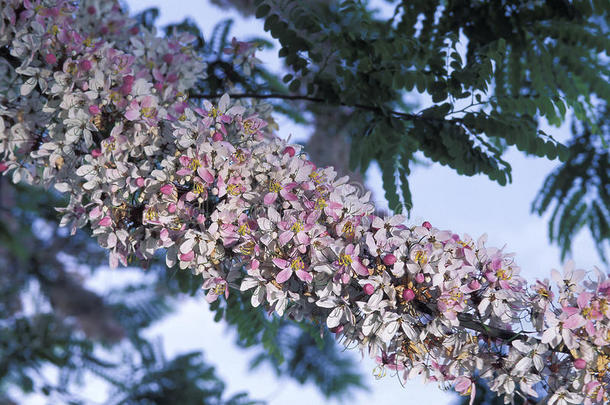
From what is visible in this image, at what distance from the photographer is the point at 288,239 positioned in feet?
3.23

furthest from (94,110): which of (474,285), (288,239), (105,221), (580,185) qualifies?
(580,185)

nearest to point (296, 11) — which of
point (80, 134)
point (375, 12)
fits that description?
point (80, 134)

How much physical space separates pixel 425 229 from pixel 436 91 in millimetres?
563

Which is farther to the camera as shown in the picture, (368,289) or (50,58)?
(50,58)

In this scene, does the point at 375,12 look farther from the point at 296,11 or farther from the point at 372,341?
the point at 372,341

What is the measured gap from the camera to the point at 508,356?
98 centimetres

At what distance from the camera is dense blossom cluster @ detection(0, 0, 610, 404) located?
0.96m

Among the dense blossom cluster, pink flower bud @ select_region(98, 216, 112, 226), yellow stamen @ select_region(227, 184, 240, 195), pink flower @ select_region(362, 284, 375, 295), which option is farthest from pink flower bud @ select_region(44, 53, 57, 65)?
pink flower @ select_region(362, 284, 375, 295)

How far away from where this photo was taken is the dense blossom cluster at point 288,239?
0.96 m

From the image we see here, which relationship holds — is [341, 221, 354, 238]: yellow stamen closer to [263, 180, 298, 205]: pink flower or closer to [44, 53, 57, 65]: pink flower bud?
[263, 180, 298, 205]: pink flower

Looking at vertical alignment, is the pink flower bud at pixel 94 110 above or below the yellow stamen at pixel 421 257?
above

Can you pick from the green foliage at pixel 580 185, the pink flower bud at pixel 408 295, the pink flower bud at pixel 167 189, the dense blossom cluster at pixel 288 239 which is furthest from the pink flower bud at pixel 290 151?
the green foliage at pixel 580 185

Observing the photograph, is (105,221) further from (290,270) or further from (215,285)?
(290,270)

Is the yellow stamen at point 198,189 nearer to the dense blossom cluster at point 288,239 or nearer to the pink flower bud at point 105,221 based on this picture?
the dense blossom cluster at point 288,239
